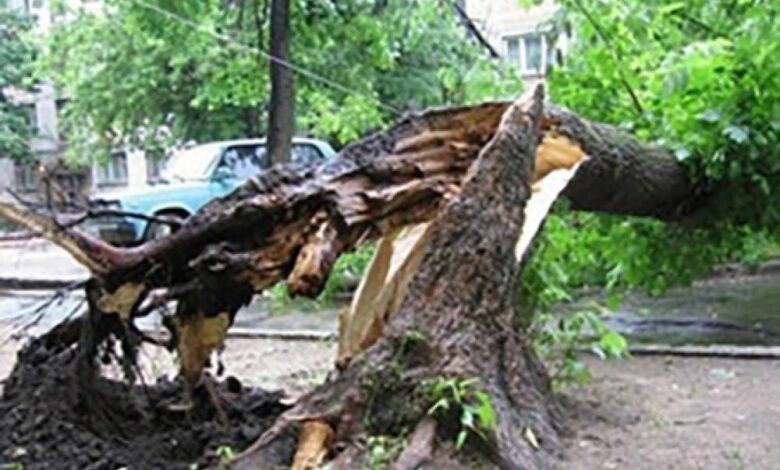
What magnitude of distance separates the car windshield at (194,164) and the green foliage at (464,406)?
10604 mm

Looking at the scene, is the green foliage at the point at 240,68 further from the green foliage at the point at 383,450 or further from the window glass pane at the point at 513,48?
the window glass pane at the point at 513,48

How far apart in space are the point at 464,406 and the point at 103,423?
4.95 ft

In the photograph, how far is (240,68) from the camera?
12.6 meters

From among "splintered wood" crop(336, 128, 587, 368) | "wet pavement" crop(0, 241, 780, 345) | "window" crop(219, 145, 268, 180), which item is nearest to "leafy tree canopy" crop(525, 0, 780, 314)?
"splintered wood" crop(336, 128, 587, 368)

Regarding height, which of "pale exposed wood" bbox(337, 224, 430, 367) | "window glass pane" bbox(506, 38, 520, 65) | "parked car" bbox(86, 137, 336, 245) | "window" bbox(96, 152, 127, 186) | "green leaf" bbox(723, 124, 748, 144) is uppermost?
"window glass pane" bbox(506, 38, 520, 65)

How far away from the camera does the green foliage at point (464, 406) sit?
325cm

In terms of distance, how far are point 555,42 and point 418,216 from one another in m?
3.41

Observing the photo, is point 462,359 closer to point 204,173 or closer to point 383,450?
point 383,450

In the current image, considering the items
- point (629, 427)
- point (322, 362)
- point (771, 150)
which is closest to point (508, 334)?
point (629, 427)

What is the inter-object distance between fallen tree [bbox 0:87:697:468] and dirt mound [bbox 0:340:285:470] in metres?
0.11

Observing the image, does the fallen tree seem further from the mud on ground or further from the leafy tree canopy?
the leafy tree canopy

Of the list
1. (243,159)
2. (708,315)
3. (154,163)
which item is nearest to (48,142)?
(154,163)

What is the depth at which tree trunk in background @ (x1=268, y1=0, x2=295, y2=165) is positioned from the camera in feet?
32.4

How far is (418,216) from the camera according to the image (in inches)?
154
